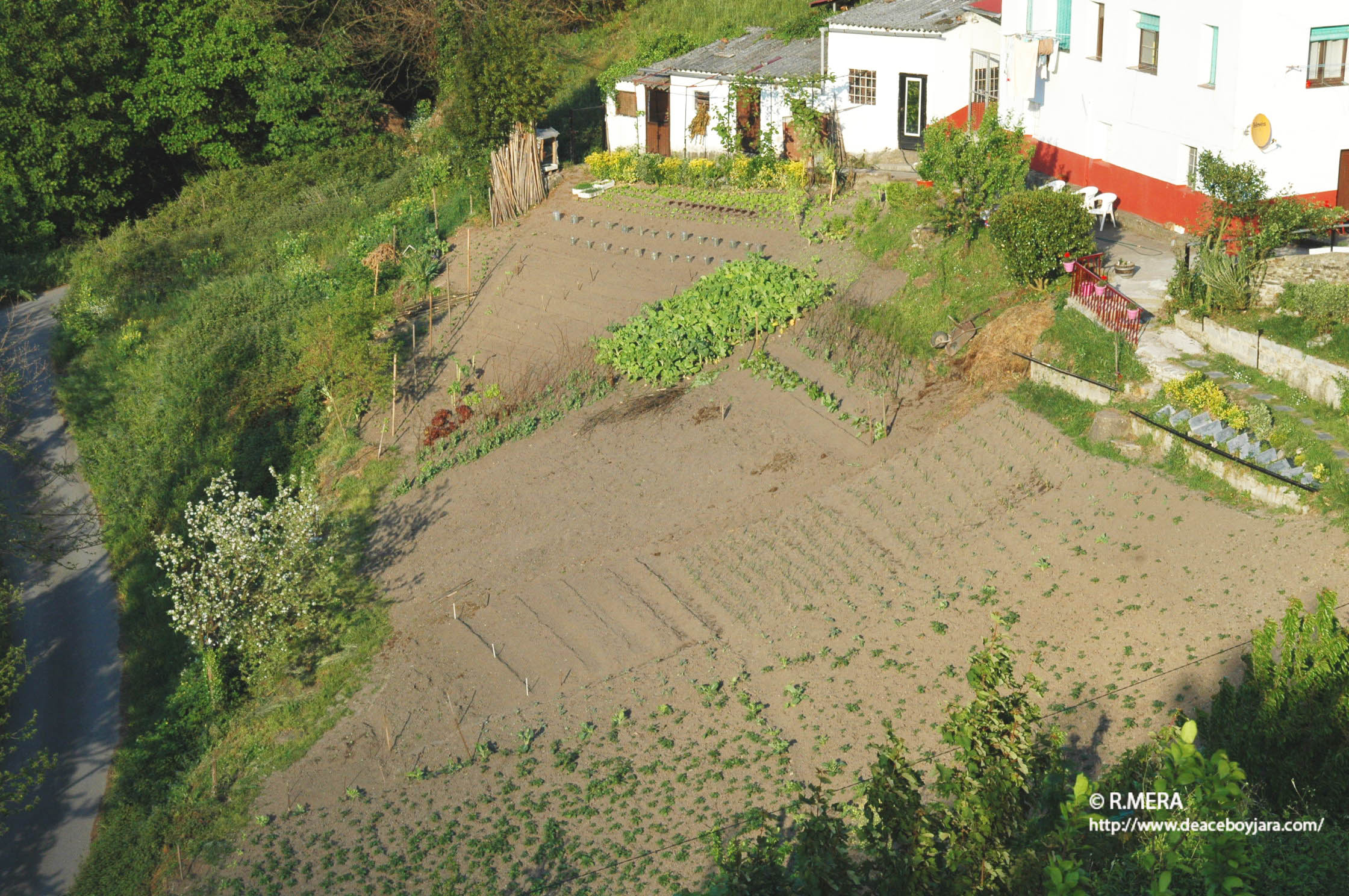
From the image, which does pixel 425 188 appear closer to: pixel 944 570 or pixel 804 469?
pixel 804 469

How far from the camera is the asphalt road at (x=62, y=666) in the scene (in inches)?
587

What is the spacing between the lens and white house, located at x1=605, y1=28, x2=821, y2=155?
27062 mm

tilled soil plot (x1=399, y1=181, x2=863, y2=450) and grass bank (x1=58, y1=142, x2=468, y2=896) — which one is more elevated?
tilled soil plot (x1=399, y1=181, x2=863, y2=450)

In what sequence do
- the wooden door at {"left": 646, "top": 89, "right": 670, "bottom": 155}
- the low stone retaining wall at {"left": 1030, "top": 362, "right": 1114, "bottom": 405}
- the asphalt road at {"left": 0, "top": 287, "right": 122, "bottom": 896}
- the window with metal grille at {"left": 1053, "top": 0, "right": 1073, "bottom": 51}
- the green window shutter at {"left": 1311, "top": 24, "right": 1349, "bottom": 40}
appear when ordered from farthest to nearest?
the wooden door at {"left": 646, "top": 89, "right": 670, "bottom": 155} → the window with metal grille at {"left": 1053, "top": 0, "right": 1073, "bottom": 51} → the green window shutter at {"left": 1311, "top": 24, "right": 1349, "bottom": 40} → the low stone retaining wall at {"left": 1030, "top": 362, "right": 1114, "bottom": 405} → the asphalt road at {"left": 0, "top": 287, "right": 122, "bottom": 896}

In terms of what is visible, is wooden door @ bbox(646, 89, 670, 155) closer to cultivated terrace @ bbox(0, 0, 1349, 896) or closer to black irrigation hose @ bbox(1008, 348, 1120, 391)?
cultivated terrace @ bbox(0, 0, 1349, 896)

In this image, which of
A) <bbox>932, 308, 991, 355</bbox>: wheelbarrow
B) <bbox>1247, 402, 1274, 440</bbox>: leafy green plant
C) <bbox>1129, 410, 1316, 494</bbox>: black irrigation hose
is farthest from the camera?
<bbox>932, 308, 991, 355</bbox>: wheelbarrow

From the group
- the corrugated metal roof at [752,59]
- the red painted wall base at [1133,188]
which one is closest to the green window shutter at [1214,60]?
the red painted wall base at [1133,188]

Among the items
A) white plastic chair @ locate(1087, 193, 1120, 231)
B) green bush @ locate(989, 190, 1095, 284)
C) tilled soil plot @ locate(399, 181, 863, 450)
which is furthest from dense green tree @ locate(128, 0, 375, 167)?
green bush @ locate(989, 190, 1095, 284)

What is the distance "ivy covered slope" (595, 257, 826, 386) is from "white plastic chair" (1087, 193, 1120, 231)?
4664 mm

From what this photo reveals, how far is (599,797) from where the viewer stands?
1306cm

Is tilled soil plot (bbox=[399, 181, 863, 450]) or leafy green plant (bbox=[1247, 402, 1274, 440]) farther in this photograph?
tilled soil plot (bbox=[399, 181, 863, 450])

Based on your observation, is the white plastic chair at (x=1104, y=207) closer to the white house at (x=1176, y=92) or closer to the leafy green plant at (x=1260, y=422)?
the white house at (x=1176, y=92)

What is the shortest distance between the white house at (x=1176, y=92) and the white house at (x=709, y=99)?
496cm

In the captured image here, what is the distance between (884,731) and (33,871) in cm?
940
